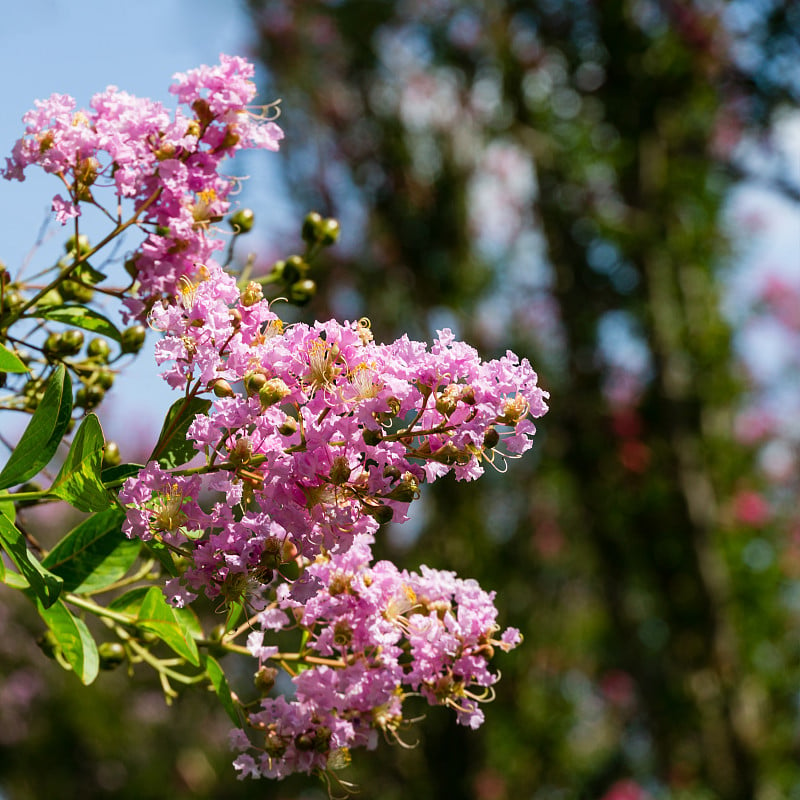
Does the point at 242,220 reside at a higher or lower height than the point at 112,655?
higher

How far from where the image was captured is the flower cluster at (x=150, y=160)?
99cm

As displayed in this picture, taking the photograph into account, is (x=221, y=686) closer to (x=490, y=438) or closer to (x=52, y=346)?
(x=490, y=438)

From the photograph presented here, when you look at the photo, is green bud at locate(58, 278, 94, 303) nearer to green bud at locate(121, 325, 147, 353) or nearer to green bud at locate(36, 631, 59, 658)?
green bud at locate(121, 325, 147, 353)

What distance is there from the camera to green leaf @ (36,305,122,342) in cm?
105

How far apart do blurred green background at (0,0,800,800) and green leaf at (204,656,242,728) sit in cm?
341

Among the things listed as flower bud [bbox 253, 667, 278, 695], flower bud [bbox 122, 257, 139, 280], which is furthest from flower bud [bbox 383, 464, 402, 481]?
flower bud [bbox 122, 257, 139, 280]

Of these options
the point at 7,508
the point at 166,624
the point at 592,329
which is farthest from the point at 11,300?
the point at 592,329

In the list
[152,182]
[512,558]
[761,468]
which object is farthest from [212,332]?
[761,468]

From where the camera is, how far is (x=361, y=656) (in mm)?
924

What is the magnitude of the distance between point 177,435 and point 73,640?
256 mm

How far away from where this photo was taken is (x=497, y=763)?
4.98 meters

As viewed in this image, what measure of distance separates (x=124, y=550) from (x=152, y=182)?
421 mm

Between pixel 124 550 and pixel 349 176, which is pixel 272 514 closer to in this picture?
pixel 124 550

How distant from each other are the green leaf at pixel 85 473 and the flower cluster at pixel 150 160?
9.6 inches
